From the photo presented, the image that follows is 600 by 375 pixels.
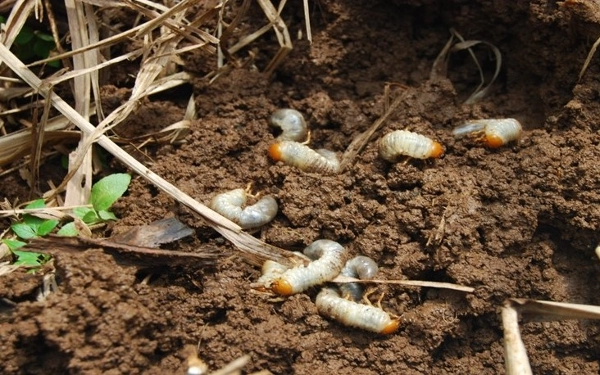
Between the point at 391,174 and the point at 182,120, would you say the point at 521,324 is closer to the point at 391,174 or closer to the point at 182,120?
the point at 391,174

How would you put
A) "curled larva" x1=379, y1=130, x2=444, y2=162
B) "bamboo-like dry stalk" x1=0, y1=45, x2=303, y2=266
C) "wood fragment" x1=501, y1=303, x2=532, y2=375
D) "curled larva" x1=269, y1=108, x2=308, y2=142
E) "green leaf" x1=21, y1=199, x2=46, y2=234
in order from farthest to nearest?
"curled larva" x1=269, y1=108, x2=308, y2=142, "curled larva" x1=379, y1=130, x2=444, y2=162, "green leaf" x1=21, y1=199, x2=46, y2=234, "bamboo-like dry stalk" x1=0, y1=45, x2=303, y2=266, "wood fragment" x1=501, y1=303, x2=532, y2=375

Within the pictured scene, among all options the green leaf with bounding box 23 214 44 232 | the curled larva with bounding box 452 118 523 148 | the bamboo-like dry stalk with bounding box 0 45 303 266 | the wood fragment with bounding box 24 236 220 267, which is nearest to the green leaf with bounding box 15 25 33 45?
the bamboo-like dry stalk with bounding box 0 45 303 266

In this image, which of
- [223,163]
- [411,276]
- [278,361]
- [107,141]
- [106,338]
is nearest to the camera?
[106,338]

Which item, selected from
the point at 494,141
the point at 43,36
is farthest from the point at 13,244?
the point at 494,141

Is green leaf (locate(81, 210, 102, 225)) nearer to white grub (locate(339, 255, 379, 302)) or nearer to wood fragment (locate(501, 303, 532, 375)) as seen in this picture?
white grub (locate(339, 255, 379, 302))

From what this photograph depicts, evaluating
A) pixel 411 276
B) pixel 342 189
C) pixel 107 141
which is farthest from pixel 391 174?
pixel 107 141

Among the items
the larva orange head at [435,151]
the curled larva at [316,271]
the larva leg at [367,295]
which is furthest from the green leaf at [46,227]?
the larva orange head at [435,151]
